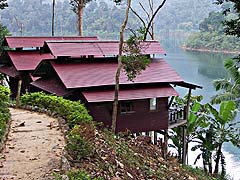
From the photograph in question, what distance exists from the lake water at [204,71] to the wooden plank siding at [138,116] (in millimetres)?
9377

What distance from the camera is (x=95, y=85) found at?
559 inches

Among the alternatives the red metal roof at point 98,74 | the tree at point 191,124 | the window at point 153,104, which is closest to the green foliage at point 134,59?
the red metal roof at point 98,74

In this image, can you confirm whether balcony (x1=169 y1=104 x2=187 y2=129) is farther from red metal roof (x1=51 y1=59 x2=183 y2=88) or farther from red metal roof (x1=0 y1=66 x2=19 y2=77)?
red metal roof (x1=0 y1=66 x2=19 y2=77)

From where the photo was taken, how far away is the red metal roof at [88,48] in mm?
15500

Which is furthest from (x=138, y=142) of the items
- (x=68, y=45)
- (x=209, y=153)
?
(x=209, y=153)

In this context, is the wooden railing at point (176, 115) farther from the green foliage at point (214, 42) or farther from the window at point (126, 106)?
the green foliage at point (214, 42)

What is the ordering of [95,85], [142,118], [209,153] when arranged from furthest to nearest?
[209,153]
[142,118]
[95,85]

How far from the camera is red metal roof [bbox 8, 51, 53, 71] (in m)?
19.2

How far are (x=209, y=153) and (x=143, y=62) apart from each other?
779cm

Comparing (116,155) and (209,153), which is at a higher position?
(116,155)

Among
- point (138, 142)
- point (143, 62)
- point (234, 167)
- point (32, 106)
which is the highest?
point (143, 62)

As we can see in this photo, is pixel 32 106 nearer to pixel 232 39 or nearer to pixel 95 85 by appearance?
pixel 95 85

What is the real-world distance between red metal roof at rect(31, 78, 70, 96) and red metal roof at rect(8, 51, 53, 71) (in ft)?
9.65

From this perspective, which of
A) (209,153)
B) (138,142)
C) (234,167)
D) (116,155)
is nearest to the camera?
(116,155)
